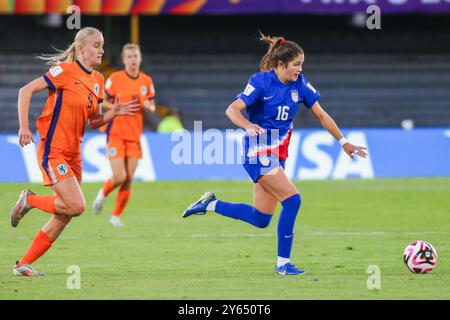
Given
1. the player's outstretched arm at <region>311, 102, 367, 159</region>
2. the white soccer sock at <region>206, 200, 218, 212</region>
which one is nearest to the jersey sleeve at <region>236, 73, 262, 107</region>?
the player's outstretched arm at <region>311, 102, 367, 159</region>

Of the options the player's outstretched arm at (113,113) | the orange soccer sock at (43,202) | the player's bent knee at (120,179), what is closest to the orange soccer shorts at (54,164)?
the orange soccer sock at (43,202)

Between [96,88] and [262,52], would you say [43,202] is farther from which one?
[262,52]

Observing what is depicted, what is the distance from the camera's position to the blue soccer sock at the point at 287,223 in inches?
385

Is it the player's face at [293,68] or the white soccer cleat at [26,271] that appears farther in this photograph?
the player's face at [293,68]

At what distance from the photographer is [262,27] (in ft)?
102

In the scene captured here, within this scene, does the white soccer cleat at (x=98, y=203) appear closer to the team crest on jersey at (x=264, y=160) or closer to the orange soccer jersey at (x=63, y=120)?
the orange soccer jersey at (x=63, y=120)

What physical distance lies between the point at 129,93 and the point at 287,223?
21.2ft

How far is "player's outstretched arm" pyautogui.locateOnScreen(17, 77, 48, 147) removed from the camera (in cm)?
912

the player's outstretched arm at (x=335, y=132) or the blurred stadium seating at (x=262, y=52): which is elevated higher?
the blurred stadium seating at (x=262, y=52)

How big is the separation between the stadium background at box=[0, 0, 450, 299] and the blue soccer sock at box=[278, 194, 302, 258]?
290 mm

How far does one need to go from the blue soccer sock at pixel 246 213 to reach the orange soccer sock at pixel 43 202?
188 cm

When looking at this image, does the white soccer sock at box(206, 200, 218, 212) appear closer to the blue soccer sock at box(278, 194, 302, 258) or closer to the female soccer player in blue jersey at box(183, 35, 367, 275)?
the female soccer player in blue jersey at box(183, 35, 367, 275)

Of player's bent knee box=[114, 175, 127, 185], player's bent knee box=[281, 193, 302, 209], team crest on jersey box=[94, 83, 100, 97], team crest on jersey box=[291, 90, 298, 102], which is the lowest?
player's bent knee box=[281, 193, 302, 209]

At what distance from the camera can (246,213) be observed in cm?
1041
